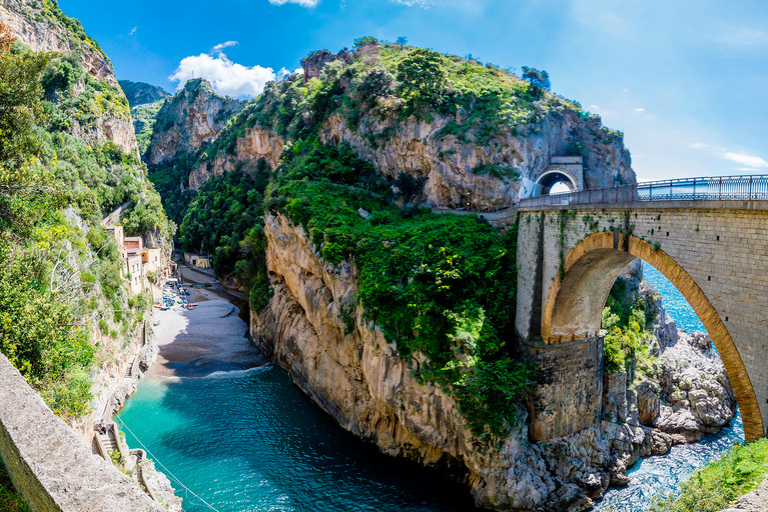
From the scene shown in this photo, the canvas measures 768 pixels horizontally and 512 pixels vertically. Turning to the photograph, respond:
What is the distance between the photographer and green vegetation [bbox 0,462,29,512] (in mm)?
6754

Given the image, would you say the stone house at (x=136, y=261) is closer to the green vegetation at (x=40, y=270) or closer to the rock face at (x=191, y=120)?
the green vegetation at (x=40, y=270)

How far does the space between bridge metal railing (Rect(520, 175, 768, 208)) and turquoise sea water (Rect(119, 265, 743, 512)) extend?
13.0 metres

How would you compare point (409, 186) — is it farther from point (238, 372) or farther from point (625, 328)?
point (238, 372)

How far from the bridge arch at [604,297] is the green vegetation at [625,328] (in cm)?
202

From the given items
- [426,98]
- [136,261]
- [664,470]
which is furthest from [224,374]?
[664,470]

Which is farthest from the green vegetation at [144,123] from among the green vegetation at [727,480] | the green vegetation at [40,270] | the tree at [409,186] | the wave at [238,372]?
the green vegetation at [727,480]

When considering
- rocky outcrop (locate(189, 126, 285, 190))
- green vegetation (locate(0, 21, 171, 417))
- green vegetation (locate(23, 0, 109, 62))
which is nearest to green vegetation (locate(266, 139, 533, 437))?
green vegetation (locate(0, 21, 171, 417))

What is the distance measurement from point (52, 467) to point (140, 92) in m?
172

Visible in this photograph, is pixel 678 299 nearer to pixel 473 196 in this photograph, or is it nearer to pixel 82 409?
pixel 473 196

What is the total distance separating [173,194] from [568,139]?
79.8 m

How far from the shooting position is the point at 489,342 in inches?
721

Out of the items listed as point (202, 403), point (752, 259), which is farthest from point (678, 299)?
point (202, 403)

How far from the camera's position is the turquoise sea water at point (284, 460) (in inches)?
687

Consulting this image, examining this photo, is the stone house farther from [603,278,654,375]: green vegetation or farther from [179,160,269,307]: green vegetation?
Answer: [603,278,654,375]: green vegetation
